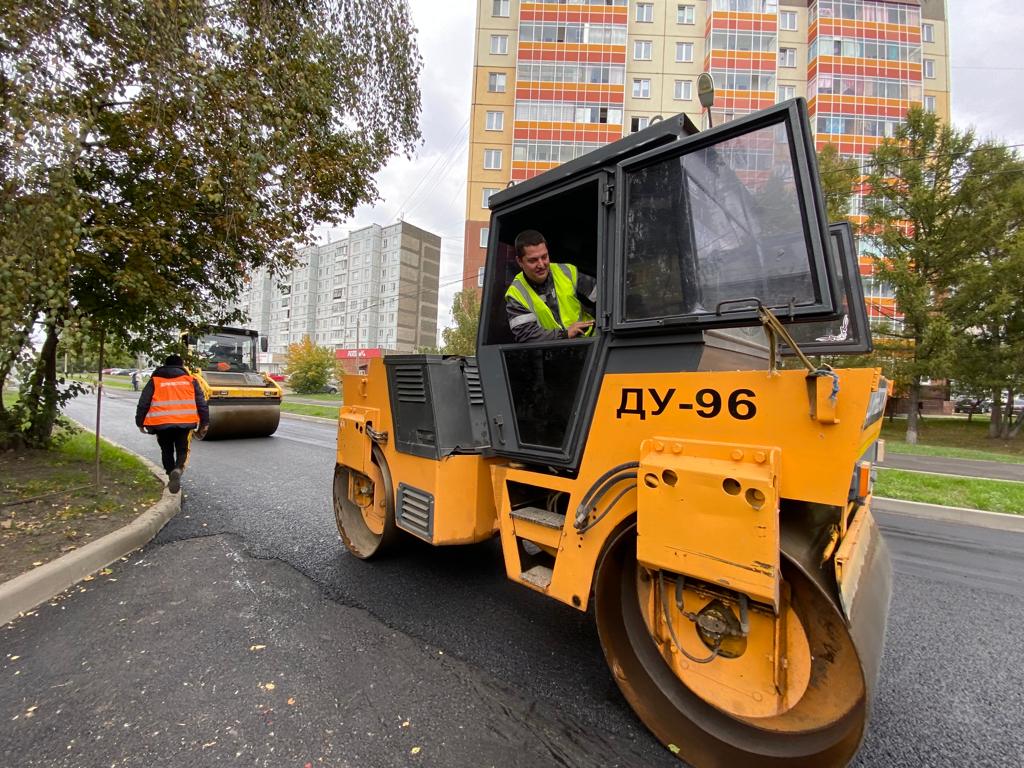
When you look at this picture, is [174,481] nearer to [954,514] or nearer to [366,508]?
[366,508]

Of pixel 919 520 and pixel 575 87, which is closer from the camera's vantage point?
pixel 919 520

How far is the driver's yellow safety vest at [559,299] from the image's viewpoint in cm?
257

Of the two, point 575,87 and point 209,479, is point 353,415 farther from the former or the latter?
point 575,87

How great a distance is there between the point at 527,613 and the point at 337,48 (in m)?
5.28

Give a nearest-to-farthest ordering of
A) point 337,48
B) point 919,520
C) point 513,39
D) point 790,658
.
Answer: point 790,658, point 337,48, point 919,520, point 513,39

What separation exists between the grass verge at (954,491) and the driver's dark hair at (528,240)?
20.9 ft

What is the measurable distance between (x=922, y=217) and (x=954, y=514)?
17163 mm

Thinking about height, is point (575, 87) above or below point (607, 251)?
above

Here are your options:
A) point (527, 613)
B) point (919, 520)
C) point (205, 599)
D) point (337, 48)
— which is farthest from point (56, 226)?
point (919, 520)

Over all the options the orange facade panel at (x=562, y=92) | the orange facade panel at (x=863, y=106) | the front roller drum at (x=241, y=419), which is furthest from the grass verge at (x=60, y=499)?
the orange facade panel at (x=863, y=106)

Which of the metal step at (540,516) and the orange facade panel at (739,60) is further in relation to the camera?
the orange facade panel at (739,60)

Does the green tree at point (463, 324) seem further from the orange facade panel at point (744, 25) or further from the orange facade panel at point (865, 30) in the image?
the orange facade panel at point (865, 30)

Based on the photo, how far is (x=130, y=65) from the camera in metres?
3.76

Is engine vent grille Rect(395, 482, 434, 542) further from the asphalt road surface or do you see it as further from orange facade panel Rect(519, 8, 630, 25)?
orange facade panel Rect(519, 8, 630, 25)
